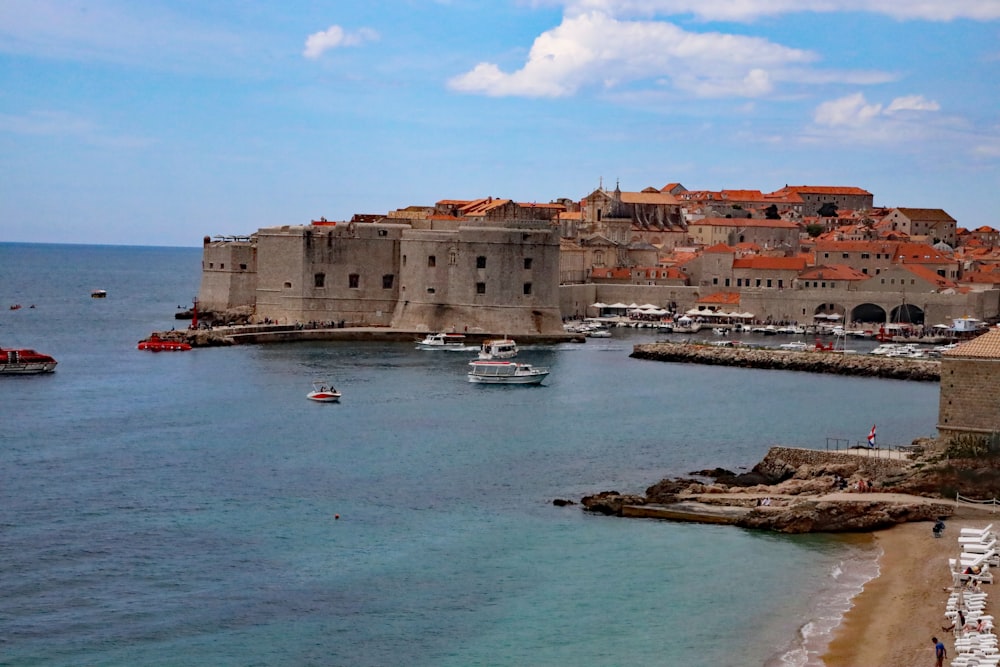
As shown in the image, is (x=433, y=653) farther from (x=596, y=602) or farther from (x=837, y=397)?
(x=837, y=397)

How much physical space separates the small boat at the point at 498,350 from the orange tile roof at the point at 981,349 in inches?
832

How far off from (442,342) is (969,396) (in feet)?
91.3

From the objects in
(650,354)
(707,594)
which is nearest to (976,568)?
(707,594)

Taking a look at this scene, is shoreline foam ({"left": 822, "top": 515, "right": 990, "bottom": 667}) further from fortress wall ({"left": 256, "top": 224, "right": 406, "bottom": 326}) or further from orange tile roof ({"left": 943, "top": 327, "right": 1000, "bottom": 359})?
fortress wall ({"left": 256, "top": 224, "right": 406, "bottom": 326})

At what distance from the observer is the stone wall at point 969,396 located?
21703mm

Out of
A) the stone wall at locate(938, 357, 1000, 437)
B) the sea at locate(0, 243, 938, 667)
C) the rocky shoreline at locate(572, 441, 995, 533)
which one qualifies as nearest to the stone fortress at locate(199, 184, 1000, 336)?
the sea at locate(0, 243, 938, 667)

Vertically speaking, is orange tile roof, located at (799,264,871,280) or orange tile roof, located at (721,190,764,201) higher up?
orange tile roof, located at (721,190,764,201)

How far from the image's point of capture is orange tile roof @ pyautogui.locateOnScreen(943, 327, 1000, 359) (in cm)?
2177

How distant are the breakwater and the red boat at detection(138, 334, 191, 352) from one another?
51.2 feet

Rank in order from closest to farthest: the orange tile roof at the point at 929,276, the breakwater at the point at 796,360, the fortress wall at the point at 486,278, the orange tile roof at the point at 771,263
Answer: the breakwater at the point at 796,360 → the fortress wall at the point at 486,278 → the orange tile roof at the point at 929,276 → the orange tile roof at the point at 771,263

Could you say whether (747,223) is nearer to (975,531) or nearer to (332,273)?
(332,273)

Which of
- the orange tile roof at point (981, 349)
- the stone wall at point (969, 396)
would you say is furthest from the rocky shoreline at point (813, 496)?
the orange tile roof at point (981, 349)

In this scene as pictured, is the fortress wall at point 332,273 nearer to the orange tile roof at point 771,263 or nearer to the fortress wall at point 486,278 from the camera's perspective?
the fortress wall at point 486,278

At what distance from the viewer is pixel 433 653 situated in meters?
15.7
